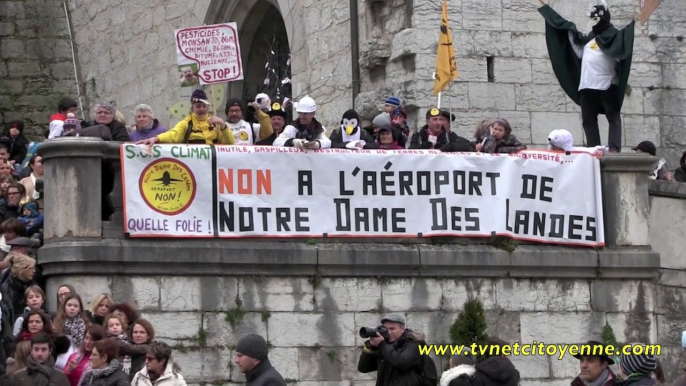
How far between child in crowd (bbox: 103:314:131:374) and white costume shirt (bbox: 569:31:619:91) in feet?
20.8

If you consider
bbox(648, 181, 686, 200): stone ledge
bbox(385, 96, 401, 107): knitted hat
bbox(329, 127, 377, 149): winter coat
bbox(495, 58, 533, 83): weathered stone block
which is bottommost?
bbox(648, 181, 686, 200): stone ledge

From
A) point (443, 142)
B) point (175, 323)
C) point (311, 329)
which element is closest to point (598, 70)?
point (443, 142)

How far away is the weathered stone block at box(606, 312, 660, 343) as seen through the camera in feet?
55.2

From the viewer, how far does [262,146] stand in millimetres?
16094

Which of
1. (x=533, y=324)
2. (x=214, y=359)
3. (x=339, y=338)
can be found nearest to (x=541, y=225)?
(x=533, y=324)

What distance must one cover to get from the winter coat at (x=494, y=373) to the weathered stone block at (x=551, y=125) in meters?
7.04

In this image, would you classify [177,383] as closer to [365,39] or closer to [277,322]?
[277,322]

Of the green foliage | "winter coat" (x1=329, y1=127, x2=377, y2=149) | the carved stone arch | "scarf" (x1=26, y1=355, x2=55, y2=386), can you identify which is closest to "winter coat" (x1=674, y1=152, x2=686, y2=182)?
the green foliage

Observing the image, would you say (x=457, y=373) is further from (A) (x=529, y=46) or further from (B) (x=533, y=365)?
(A) (x=529, y=46)

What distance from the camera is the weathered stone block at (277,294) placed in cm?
1572

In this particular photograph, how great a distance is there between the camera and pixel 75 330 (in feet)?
46.4

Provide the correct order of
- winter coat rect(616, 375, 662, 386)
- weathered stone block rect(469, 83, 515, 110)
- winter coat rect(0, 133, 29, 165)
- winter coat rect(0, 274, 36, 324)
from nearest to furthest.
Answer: winter coat rect(616, 375, 662, 386)
winter coat rect(0, 274, 36, 324)
weathered stone block rect(469, 83, 515, 110)
winter coat rect(0, 133, 29, 165)

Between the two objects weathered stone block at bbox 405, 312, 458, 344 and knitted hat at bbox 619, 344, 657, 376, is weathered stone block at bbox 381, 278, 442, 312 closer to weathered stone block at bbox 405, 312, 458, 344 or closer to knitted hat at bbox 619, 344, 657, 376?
weathered stone block at bbox 405, 312, 458, 344

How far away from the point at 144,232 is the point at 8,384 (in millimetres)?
2530
